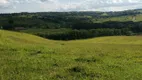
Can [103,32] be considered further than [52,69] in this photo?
Yes

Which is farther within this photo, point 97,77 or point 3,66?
point 3,66

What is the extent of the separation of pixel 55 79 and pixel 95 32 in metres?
142

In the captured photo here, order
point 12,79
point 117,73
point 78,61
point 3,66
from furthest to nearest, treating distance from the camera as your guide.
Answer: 1. point 78,61
2. point 3,66
3. point 117,73
4. point 12,79

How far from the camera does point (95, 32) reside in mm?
159375

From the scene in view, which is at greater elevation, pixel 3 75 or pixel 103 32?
pixel 3 75

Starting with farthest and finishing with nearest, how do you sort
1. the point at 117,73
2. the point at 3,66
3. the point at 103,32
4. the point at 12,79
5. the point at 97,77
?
1. the point at 103,32
2. the point at 3,66
3. the point at 117,73
4. the point at 97,77
5. the point at 12,79

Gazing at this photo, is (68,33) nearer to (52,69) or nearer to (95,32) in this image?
(95,32)

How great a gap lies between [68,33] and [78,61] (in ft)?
410

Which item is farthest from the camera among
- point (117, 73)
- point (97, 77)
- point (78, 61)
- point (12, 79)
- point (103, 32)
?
point (103, 32)

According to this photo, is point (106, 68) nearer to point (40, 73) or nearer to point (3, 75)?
point (40, 73)

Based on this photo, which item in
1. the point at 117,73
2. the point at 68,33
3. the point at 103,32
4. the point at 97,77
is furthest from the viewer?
the point at 103,32

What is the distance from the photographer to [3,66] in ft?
72.0

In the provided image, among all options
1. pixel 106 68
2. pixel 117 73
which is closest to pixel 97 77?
pixel 117 73

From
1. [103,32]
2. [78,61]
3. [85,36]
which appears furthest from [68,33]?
[78,61]
